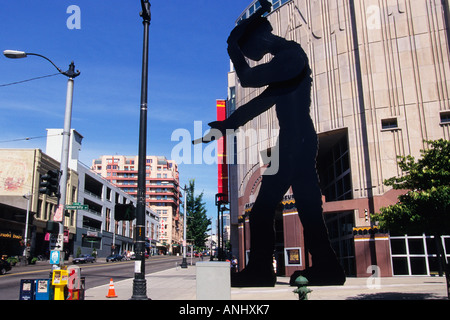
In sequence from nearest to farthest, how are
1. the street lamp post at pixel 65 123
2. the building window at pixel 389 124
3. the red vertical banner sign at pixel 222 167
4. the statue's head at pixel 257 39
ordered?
1. the street lamp post at pixel 65 123
2. the statue's head at pixel 257 39
3. the building window at pixel 389 124
4. the red vertical banner sign at pixel 222 167

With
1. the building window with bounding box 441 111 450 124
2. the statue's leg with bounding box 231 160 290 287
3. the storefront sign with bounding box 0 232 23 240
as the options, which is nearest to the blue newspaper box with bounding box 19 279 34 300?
the statue's leg with bounding box 231 160 290 287

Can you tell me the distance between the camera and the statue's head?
1794 cm

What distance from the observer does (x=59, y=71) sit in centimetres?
1573

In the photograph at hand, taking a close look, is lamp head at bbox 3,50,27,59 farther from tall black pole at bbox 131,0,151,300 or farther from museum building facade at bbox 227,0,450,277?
museum building facade at bbox 227,0,450,277

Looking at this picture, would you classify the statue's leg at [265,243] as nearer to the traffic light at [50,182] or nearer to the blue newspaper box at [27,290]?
the traffic light at [50,182]

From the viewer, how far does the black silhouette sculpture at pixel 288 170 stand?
15.7m

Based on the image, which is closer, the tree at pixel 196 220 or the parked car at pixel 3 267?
the parked car at pixel 3 267

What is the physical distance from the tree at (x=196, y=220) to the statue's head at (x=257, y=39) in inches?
1907

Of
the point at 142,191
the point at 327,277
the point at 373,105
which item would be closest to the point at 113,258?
the point at 373,105

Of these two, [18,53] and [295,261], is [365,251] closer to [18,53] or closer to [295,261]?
[295,261]

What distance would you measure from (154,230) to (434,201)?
11880 cm

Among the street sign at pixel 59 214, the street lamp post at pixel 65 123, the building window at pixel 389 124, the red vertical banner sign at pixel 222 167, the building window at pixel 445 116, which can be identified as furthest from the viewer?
the red vertical banner sign at pixel 222 167

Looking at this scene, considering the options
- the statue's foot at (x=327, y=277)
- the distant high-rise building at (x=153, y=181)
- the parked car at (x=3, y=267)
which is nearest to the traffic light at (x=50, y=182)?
the statue's foot at (x=327, y=277)

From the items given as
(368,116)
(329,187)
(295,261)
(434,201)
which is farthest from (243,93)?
(434,201)
